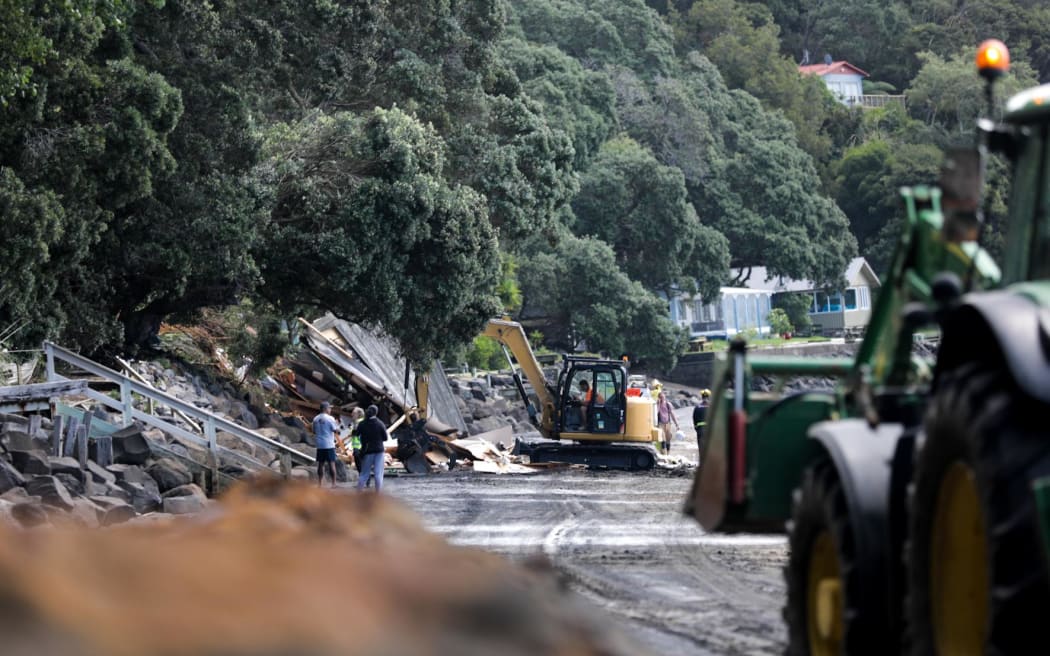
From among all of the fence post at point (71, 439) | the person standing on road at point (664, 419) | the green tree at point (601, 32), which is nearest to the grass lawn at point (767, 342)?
the green tree at point (601, 32)

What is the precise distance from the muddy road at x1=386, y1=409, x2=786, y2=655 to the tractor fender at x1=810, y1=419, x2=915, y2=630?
292 cm

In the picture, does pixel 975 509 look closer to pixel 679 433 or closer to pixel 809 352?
pixel 679 433

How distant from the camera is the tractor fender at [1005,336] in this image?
198 inches

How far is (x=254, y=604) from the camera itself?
2920mm

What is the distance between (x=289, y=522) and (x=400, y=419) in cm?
3157

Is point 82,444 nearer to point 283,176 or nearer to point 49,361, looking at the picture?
point 49,361

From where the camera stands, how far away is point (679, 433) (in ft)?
154

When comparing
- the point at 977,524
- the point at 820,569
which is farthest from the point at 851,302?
the point at 977,524

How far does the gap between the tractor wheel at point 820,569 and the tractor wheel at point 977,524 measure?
0.57m

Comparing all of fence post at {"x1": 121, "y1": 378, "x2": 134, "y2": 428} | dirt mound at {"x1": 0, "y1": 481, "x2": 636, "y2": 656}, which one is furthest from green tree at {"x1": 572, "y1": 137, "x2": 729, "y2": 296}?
dirt mound at {"x1": 0, "y1": 481, "x2": 636, "y2": 656}

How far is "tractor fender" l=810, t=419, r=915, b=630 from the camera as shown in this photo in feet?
21.0

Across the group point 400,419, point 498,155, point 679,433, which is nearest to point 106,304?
point 400,419

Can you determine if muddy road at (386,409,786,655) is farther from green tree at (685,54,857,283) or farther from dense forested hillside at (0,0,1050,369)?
green tree at (685,54,857,283)

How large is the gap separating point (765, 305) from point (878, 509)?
9720 centimetres
